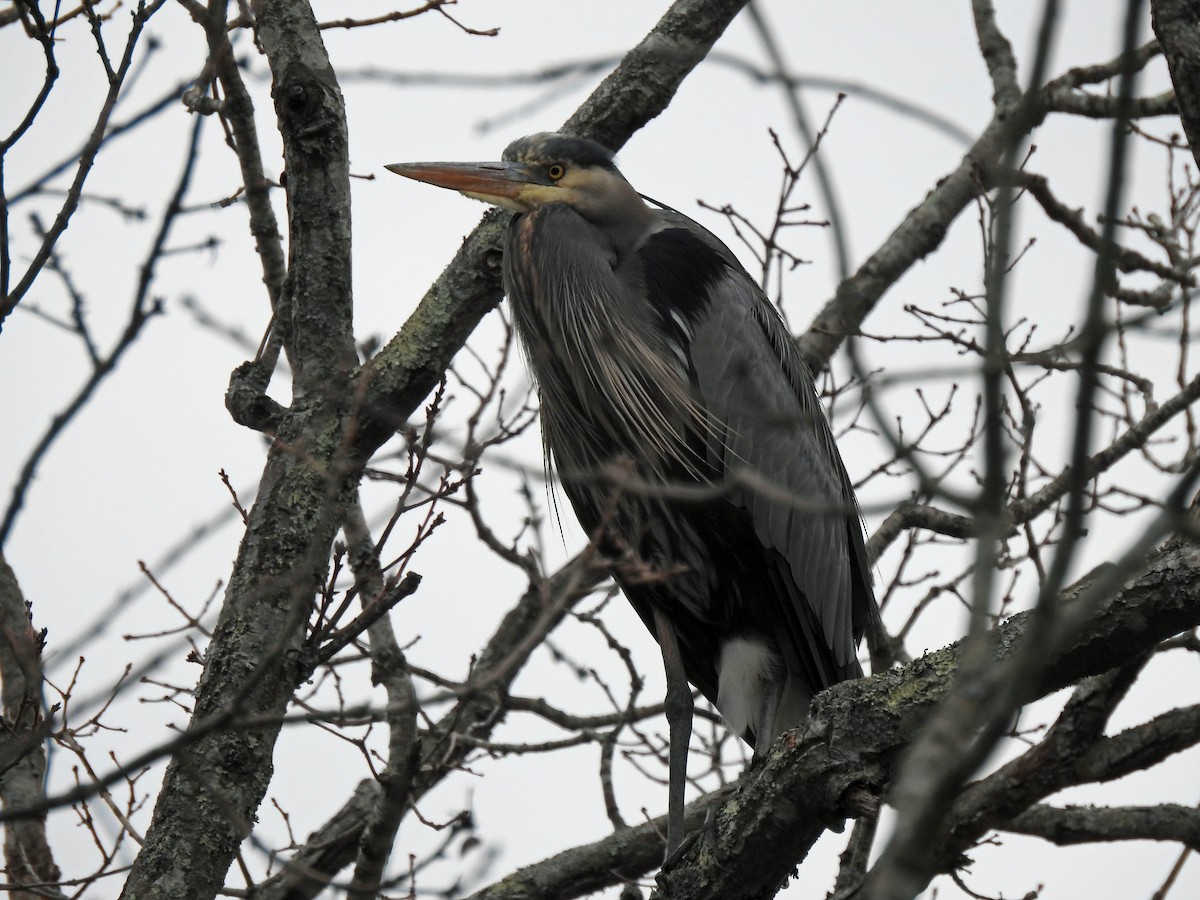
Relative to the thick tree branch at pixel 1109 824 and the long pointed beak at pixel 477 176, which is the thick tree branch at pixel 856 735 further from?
the long pointed beak at pixel 477 176

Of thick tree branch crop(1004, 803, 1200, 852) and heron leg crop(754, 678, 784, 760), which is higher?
heron leg crop(754, 678, 784, 760)

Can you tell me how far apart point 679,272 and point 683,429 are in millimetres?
554

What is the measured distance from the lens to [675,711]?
4117 millimetres

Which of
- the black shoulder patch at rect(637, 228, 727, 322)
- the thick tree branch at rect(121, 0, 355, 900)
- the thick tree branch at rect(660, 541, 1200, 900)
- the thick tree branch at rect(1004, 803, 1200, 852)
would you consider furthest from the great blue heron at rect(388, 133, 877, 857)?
the thick tree branch at rect(660, 541, 1200, 900)

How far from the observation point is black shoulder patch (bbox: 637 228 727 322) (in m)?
4.23

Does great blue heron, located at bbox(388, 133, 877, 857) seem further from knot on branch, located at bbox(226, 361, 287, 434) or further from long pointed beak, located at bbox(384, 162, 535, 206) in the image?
knot on branch, located at bbox(226, 361, 287, 434)

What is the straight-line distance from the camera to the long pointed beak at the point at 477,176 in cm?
404

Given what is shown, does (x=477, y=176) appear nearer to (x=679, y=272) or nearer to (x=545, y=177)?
(x=545, y=177)

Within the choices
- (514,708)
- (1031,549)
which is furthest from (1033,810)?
(514,708)

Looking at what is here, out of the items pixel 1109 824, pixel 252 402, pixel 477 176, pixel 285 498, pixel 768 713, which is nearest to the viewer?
pixel 1109 824

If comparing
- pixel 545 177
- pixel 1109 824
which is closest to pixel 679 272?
pixel 545 177

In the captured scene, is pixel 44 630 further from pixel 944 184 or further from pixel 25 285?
pixel 944 184

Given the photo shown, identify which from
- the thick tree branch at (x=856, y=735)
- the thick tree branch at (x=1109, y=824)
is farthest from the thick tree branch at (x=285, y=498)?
the thick tree branch at (x=1109, y=824)

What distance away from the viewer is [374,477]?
4520mm
